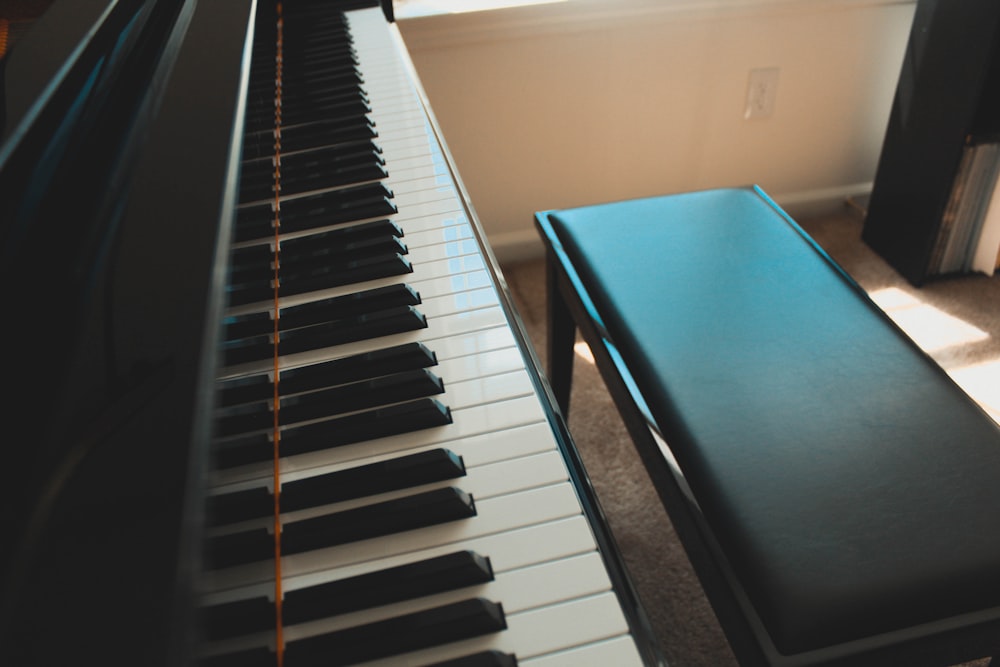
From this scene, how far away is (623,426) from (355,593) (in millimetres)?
1210

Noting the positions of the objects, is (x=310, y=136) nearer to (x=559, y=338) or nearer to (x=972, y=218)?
(x=559, y=338)

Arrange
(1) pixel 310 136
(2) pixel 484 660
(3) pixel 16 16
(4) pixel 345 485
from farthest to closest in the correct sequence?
(3) pixel 16 16
(1) pixel 310 136
(4) pixel 345 485
(2) pixel 484 660

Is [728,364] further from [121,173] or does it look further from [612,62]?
[612,62]

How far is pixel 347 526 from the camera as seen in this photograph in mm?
551

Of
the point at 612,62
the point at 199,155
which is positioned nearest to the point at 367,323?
the point at 199,155

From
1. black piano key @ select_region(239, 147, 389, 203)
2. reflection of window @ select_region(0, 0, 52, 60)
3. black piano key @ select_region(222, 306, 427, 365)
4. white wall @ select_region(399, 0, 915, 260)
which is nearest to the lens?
black piano key @ select_region(222, 306, 427, 365)

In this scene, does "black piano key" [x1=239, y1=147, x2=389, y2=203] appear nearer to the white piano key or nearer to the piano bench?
the piano bench

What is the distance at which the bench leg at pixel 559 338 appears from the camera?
4.54 ft

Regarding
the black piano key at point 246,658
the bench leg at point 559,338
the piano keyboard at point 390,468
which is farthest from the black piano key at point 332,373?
the bench leg at point 559,338

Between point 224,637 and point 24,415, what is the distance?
0.20 m

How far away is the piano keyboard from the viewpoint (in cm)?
49

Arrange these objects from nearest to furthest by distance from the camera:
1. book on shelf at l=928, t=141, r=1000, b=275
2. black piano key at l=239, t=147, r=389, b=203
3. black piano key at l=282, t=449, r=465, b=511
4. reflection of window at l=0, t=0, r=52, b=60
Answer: black piano key at l=282, t=449, r=465, b=511, black piano key at l=239, t=147, r=389, b=203, reflection of window at l=0, t=0, r=52, b=60, book on shelf at l=928, t=141, r=1000, b=275

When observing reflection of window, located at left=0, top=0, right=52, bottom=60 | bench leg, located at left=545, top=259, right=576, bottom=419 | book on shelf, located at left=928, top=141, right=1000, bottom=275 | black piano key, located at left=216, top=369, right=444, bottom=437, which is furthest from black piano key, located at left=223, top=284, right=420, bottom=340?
book on shelf, located at left=928, top=141, right=1000, bottom=275

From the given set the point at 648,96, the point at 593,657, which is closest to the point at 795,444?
the point at 593,657
